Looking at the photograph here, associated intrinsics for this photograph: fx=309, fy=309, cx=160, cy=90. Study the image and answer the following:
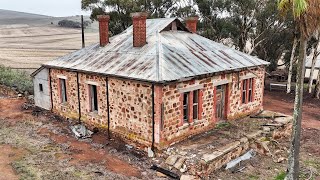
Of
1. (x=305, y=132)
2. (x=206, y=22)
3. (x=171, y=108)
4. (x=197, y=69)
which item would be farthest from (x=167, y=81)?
(x=206, y=22)

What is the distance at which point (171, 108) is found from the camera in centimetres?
1320

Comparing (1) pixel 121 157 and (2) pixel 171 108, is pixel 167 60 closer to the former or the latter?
(2) pixel 171 108

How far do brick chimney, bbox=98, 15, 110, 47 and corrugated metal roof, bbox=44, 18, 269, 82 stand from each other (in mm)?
427

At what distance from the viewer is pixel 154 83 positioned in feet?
41.0

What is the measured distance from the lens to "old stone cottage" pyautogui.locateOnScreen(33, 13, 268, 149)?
43.2 ft

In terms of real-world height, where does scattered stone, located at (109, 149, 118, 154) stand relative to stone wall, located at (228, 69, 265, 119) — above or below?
below

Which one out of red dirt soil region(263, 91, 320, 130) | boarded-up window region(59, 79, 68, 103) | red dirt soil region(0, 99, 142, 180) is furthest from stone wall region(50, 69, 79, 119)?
red dirt soil region(263, 91, 320, 130)

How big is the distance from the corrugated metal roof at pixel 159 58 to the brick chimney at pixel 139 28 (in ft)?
0.96

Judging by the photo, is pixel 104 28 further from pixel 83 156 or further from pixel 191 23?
pixel 83 156

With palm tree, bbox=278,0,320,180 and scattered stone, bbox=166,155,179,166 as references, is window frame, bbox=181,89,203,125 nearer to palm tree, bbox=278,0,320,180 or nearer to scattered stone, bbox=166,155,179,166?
scattered stone, bbox=166,155,179,166

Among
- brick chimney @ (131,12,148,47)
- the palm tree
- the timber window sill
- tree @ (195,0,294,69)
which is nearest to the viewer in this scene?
the palm tree

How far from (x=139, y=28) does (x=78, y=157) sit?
6.79 meters

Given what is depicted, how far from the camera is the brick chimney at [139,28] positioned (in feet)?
49.3

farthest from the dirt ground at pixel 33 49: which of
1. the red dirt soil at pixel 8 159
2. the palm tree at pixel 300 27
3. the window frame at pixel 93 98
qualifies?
the palm tree at pixel 300 27
